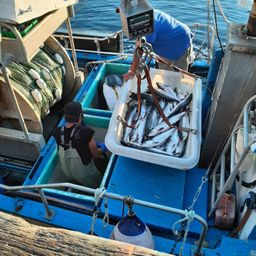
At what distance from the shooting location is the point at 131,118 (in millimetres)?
5035

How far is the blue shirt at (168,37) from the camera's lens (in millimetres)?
6207

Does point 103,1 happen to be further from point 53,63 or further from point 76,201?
point 76,201

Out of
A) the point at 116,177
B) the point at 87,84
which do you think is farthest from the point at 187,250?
the point at 87,84

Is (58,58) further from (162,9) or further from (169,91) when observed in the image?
(162,9)

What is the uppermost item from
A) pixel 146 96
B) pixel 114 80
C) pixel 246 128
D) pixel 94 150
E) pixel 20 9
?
pixel 20 9

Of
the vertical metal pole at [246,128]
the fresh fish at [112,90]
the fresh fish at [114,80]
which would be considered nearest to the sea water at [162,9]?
the fresh fish at [114,80]

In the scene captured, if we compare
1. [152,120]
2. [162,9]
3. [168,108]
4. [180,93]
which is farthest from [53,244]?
[162,9]

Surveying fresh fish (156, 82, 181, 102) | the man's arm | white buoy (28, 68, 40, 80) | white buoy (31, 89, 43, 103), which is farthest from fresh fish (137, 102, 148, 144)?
white buoy (28, 68, 40, 80)

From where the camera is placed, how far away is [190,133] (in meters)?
4.69

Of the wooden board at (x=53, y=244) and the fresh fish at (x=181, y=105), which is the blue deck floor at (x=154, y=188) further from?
the wooden board at (x=53, y=244)

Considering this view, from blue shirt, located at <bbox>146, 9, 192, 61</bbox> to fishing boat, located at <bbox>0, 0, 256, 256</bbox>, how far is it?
0.82 metres

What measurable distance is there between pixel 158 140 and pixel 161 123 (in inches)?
16.5

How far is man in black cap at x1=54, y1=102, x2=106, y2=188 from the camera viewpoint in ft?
14.4

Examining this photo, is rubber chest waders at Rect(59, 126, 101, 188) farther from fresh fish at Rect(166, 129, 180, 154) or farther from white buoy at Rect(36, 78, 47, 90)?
white buoy at Rect(36, 78, 47, 90)
